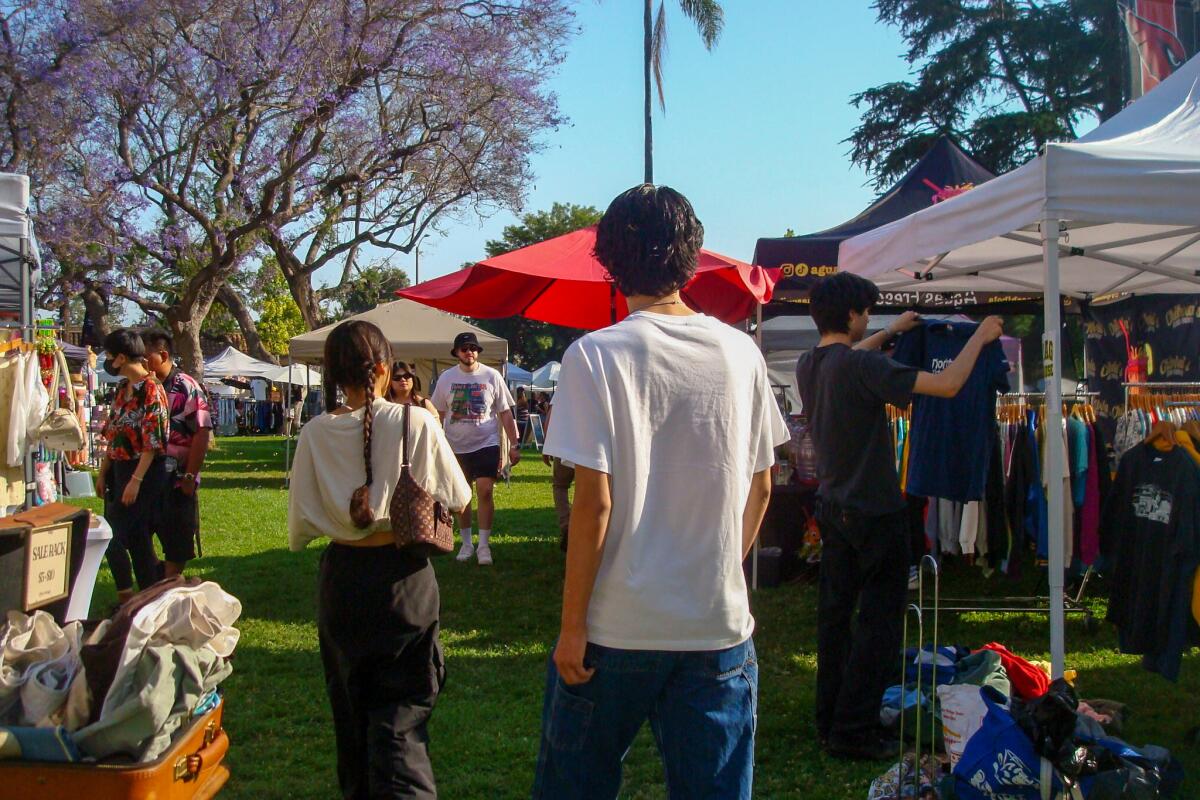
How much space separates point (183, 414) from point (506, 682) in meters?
2.38

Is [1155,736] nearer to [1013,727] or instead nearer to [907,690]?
[907,690]

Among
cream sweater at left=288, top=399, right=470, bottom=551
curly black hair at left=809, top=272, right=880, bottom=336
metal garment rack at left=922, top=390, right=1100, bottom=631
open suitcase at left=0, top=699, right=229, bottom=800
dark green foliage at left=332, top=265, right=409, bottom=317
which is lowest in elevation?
metal garment rack at left=922, top=390, right=1100, bottom=631

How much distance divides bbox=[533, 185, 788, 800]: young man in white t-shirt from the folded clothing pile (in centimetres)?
110

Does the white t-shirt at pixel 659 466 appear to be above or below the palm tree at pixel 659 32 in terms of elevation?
below

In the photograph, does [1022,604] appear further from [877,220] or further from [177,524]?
[177,524]

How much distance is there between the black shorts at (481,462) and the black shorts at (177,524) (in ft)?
8.93

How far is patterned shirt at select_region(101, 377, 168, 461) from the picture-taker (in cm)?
539

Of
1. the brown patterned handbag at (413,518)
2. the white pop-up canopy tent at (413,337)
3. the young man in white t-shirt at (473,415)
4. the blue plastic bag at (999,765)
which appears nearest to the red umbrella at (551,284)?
the young man in white t-shirt at (473,415)

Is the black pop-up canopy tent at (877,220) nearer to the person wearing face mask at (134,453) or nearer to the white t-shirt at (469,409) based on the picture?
the white t-shirt at (469,409)

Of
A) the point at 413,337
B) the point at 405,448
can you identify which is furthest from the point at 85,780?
the point at 413,337

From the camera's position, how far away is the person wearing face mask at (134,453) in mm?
5398

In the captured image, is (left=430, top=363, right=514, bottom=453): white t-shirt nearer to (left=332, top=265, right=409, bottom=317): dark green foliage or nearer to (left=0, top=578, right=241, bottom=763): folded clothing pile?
(left=0, top=578, right=241, bottom=763): folded clothing pile

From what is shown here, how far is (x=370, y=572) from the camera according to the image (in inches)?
122

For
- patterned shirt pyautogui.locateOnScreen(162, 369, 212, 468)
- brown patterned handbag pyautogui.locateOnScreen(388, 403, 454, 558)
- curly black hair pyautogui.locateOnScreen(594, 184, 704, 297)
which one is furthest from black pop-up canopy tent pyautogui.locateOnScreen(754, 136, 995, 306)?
curly black hair pyautogui.locateOnScreen(594, 184, 704, 297)
